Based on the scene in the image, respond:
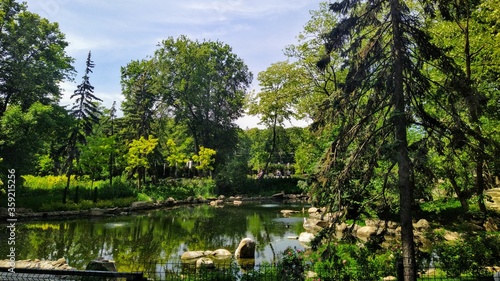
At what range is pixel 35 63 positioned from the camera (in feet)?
90.0

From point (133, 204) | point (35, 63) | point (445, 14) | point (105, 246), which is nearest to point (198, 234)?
point (105, 246)

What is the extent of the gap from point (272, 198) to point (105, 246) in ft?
90.9

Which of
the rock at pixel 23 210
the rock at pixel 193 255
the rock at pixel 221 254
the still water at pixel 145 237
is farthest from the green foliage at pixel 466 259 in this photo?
the rock at pixel 23 210

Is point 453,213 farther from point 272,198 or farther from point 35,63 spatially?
point 35,63

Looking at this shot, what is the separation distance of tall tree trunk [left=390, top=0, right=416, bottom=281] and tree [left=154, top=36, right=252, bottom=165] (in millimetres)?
37991

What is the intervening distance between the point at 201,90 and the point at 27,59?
21099 mm

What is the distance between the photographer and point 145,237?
1727cm

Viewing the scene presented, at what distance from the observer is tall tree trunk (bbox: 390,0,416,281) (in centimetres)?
684

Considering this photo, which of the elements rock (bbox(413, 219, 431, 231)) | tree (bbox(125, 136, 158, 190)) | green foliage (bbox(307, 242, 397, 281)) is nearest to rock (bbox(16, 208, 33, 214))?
tree (bbox(125, 136, 158, 190))

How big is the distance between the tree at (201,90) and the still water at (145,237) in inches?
844

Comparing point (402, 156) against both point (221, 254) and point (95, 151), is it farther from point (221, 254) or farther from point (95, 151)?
point (95, 151)

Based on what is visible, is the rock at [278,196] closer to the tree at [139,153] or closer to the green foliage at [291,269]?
the tree at [139,153]

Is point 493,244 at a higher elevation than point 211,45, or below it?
below

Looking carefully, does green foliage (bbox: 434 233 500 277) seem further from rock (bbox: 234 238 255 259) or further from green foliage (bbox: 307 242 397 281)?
rock (bbox: 234 238 255 259)
